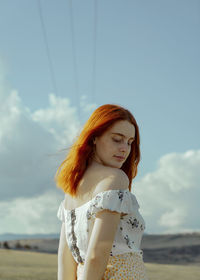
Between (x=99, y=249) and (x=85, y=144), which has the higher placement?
(x=85, y=144)

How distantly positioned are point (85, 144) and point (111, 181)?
0.78ft

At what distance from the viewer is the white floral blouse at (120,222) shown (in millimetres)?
1620

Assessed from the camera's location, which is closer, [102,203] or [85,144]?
[102,203]

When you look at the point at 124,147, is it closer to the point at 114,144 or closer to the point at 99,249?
the point at 114,144

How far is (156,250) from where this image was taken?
19406 millimetres

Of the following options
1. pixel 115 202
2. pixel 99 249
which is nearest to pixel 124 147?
pixel 115 202

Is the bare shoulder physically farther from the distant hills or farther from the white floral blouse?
the distant hills

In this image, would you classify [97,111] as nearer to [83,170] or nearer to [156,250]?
[83,170]

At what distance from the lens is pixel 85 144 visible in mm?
1809

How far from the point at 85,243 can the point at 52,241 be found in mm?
20937

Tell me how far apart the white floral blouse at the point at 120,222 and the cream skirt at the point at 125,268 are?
0.02 m

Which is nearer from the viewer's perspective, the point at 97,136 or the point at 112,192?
the point at 112,192

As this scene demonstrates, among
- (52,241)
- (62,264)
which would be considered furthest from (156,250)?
(62,264)

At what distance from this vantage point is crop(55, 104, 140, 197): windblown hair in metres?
1.77
